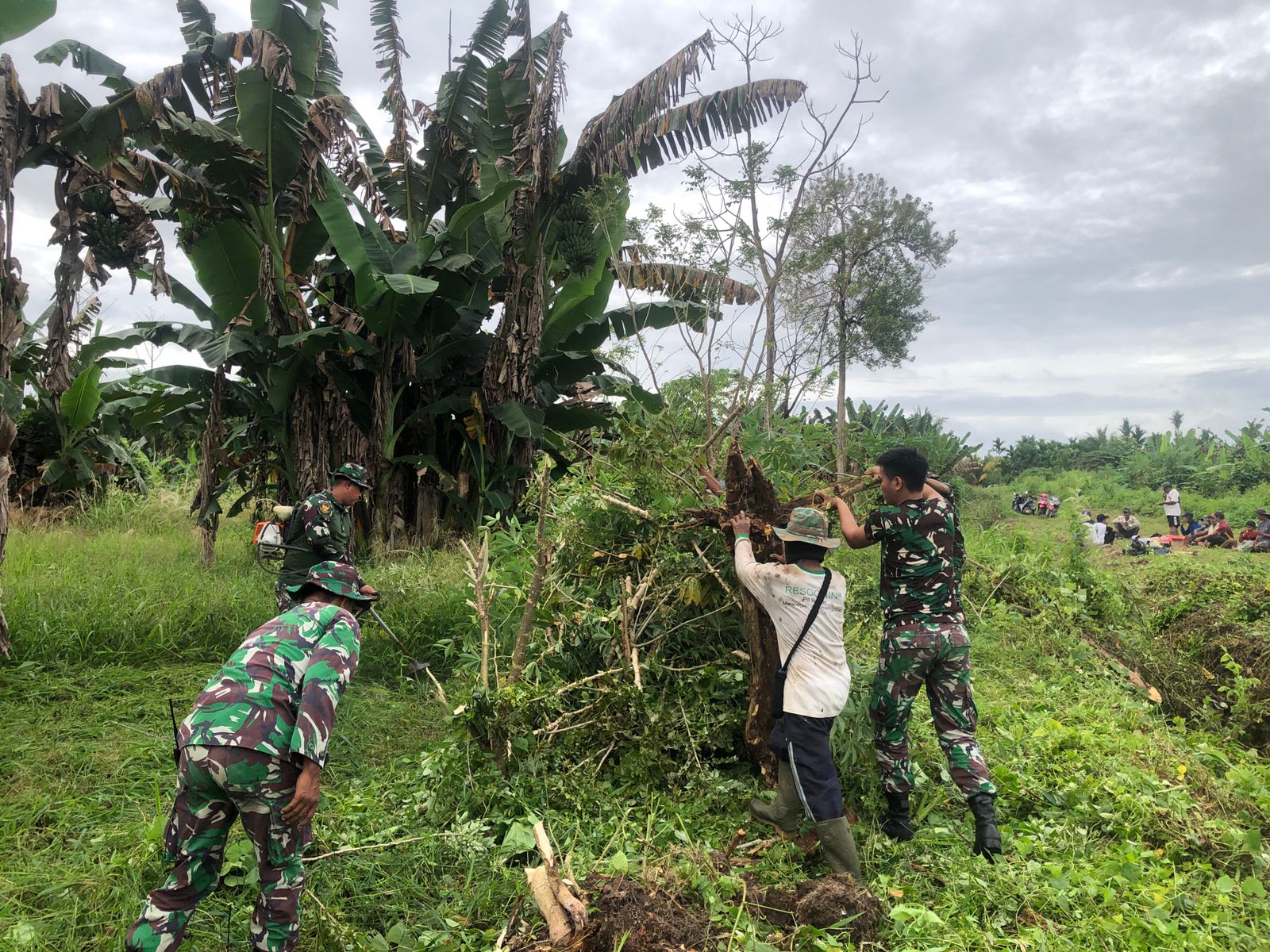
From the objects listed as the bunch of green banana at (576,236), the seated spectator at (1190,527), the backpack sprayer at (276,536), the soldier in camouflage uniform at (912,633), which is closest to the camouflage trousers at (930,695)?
the soldier in camouflage uniform at (912,633)

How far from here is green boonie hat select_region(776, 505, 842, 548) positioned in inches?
137

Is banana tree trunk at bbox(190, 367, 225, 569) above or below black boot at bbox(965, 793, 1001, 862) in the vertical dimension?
above

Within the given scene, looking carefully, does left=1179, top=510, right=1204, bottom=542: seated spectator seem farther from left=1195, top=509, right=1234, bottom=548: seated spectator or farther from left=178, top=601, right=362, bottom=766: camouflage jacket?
left=178, top=601, right=362, bottom=766: camouflage jacket

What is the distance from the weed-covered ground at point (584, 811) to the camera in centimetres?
289

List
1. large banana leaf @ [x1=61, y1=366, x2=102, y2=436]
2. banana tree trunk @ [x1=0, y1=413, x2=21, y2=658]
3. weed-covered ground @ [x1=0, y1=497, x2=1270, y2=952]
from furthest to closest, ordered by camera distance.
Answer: large banana leaf @ [x1=61, y1=366, x2=102, y2=436]
banana tree trunk @ [x1=0, y1=413, x2=21, y2=658]
weed-covered ground @ [x1=0, y1=497, x2=1270, y2=952]

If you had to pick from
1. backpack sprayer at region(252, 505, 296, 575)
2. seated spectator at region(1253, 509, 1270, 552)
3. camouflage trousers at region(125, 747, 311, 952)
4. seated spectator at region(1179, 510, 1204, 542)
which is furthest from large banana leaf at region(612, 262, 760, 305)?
seated spectator at region(1179, 510, 1204, 542)

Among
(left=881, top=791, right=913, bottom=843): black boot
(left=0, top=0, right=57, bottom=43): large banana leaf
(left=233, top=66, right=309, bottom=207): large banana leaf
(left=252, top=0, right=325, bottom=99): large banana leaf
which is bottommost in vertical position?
(left=881, top=791, right=913, bottom=843): black boot

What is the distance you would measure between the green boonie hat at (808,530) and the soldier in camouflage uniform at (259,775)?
1931 millimetres

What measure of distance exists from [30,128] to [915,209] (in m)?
14.5

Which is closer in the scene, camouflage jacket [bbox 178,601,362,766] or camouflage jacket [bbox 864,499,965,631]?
camouflage jacket [bbox 178,601,362,766]

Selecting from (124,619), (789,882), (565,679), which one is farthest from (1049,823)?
(124,619)

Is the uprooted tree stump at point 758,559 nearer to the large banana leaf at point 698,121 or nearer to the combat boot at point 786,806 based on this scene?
the combat boot at point 786,806

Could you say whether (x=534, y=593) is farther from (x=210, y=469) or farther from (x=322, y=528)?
(x=210, y=469)

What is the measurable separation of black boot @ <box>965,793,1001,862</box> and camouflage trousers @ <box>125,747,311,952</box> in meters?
2.86
